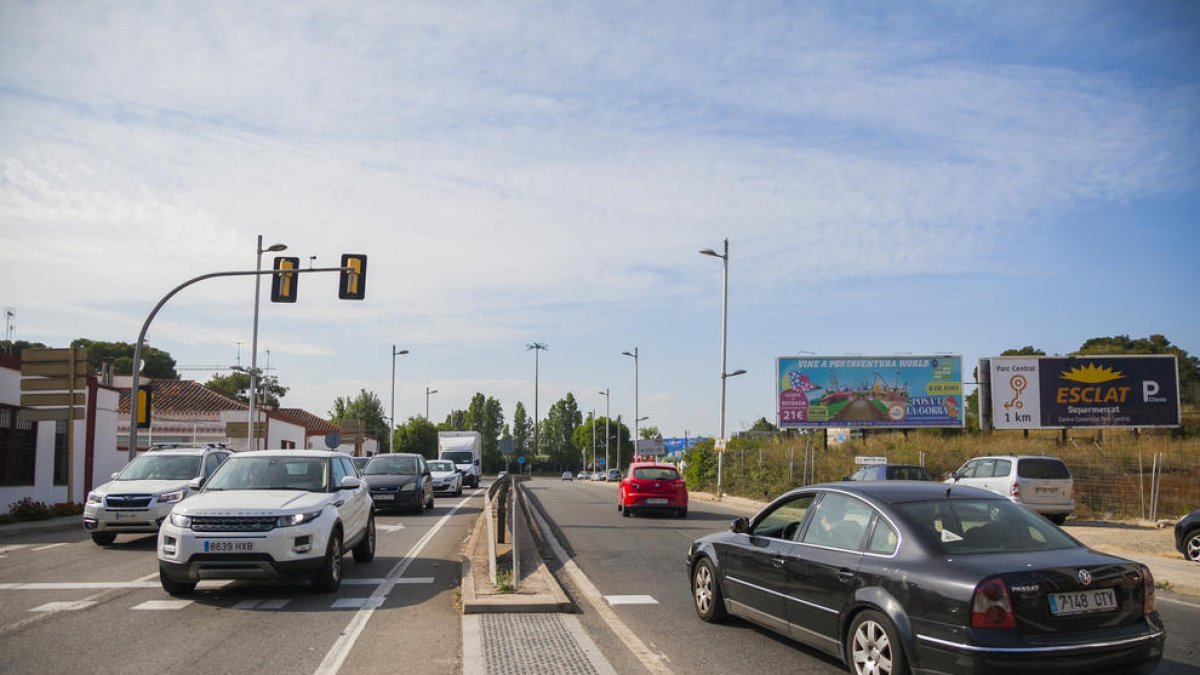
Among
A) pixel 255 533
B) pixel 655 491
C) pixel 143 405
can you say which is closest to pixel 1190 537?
pixel 655 491

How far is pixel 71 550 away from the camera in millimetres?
14484

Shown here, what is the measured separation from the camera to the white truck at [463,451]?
46553mm

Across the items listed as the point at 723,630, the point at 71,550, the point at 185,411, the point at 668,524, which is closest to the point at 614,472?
the point at 185,411

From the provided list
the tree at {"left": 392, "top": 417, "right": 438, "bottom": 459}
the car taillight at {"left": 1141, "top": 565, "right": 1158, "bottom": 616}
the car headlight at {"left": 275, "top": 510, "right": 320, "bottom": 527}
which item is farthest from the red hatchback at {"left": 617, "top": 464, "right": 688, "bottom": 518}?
the tree at {"left": 392, "top": 417, "right": 438, "bottom": 459}

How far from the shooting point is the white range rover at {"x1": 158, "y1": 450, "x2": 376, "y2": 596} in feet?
30.4

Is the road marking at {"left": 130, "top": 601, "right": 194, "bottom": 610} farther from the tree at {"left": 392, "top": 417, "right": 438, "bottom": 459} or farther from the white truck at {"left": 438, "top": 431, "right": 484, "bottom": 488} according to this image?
the tree at {"left": 392, "top": 417, "right": 438, "bottom": 459}

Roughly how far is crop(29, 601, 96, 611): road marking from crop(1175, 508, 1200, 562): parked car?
1484 cm

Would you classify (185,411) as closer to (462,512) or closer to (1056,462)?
(462,512)

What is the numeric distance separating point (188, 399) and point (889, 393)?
40826 mm

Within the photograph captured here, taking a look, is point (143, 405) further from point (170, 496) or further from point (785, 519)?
point (785, 519)

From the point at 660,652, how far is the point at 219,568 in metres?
4.84

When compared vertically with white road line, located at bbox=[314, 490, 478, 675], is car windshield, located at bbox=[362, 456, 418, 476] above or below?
above

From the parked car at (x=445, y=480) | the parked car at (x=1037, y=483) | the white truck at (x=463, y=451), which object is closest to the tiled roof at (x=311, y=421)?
the white truck at (x=463, y=451)

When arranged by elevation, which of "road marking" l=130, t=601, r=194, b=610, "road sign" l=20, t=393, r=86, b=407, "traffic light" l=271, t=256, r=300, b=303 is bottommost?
"road marking" l=130, t=601, r=194, b=610
